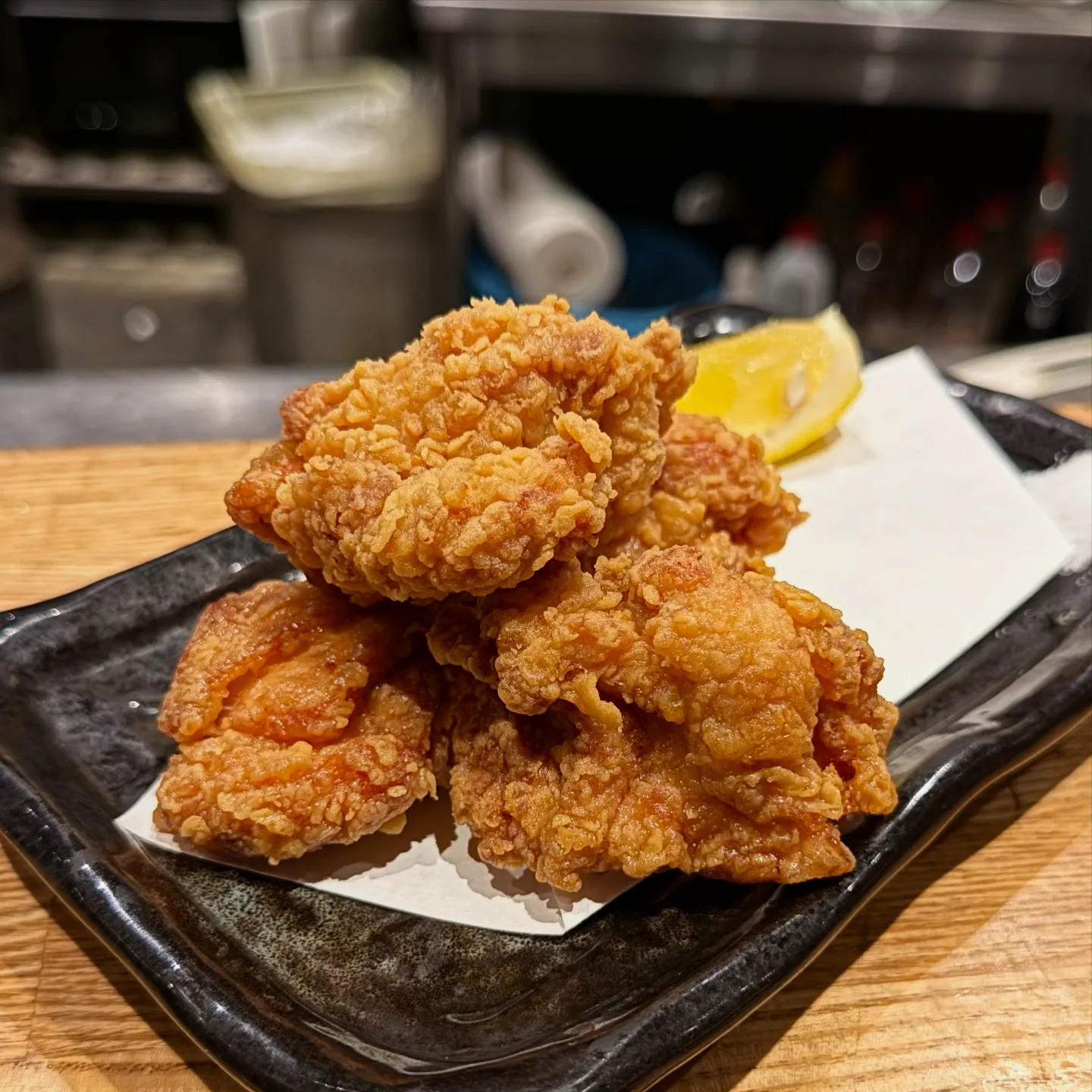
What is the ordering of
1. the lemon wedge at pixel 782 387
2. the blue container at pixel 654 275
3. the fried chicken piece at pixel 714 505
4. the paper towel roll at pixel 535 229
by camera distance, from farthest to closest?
the blue container at pixel 654 275, the paper towel roll at pixel 535 229, the lemon wedge at pixel 782 387, the fried chicken piece at pixel 714 505

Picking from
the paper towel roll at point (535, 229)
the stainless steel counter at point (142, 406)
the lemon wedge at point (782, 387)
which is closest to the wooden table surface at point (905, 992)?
the lemon wedge at point (782, 387)

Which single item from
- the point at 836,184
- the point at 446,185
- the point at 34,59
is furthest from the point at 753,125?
Result: the point at 34,59

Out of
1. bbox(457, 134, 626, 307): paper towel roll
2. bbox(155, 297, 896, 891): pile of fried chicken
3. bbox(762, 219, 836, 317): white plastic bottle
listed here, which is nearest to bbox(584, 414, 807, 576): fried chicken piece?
bbox(155, 297, 896, 891): pile of fried chicken

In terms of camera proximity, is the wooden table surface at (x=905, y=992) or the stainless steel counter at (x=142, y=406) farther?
the stainless steel counter at (x=142, y=406)

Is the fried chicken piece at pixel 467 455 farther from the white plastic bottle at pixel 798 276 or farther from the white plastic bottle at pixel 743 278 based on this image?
the white plastic bottle at pixel 743 278

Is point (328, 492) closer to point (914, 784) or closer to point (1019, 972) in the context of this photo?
point (914, 784)

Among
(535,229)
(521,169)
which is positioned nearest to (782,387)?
(535,229)
